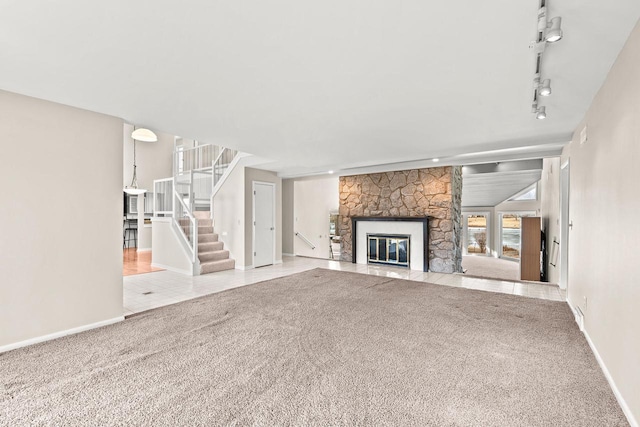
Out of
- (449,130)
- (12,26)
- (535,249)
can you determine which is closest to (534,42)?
Answer: (449,130)

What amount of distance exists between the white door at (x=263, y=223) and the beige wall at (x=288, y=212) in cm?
184

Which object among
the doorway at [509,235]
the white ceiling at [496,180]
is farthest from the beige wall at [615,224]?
the doorway at [509,235]

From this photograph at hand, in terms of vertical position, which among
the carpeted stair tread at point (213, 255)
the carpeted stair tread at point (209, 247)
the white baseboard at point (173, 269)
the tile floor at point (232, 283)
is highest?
the carpeted stair tread at point (209, 247)

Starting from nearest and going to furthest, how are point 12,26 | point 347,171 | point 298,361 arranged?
point 12,26 → point 298,361 → point 347,171

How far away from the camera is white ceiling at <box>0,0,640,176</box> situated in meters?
1.64

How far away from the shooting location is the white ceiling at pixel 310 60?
1.64 meters

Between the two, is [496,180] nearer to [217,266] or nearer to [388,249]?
[388,249]

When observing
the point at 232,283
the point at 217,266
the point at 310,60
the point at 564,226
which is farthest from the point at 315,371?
the point at 564,226

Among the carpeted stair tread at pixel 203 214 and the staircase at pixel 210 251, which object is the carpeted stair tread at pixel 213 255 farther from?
the carpeted stair tread at pixel 203 214

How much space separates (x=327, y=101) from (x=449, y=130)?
6.43ft

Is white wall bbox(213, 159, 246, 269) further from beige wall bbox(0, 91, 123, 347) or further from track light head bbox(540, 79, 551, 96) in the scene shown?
track light head bbox(540, 79, 551, 96)

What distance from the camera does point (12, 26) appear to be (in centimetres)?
177

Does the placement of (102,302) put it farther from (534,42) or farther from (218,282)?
(534,42)

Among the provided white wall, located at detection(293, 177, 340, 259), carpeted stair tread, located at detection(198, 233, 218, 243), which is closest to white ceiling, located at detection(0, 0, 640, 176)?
carpeted stair tread, located at detection(198, 233, 218, 243)
